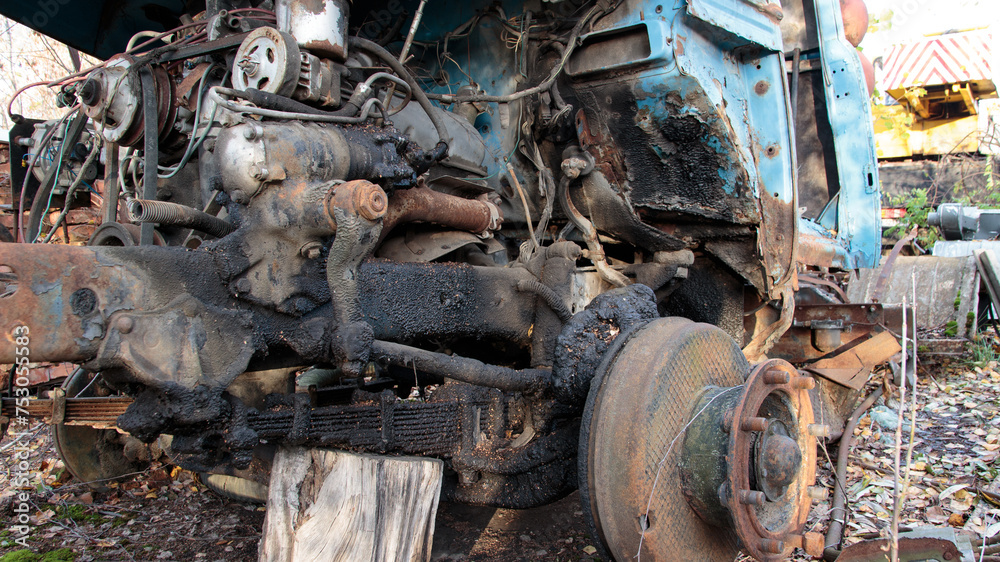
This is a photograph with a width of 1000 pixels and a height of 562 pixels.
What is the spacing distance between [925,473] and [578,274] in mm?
2052

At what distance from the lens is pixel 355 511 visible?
1.94 meters

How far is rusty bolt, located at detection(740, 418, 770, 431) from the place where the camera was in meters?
1.69

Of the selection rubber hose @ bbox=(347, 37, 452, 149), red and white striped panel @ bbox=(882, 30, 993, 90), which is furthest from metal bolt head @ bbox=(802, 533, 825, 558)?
red and white striped panel @ bbox=(882, 30, 993, 90)

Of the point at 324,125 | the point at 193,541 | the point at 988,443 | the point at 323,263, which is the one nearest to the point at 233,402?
the point at 323,263

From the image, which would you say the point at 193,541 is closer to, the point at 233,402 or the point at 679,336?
the point at 233,402

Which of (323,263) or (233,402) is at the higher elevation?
(323,263)

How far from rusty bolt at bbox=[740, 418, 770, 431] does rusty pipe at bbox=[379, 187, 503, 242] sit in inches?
48.6

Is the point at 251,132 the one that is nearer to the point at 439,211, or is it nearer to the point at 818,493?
the point at 439,211

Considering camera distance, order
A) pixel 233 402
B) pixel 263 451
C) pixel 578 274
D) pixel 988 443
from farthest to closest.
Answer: pixel 988 443 → pixel 578 274 → pixel 263 451 → pixel 233 402

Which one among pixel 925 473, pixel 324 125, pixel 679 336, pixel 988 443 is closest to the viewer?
pixel 679 336

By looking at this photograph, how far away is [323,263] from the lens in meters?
1.93

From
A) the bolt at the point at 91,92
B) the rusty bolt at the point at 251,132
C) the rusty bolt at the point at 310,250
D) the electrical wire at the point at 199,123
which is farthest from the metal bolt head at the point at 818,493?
the bolt at the point at 91,92

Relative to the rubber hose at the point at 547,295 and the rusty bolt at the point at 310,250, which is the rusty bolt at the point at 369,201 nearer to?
the rusty bolt at the point at 310,250

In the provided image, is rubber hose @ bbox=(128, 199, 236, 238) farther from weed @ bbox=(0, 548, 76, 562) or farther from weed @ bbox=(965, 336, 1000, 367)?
weed @ bbox=(965, 336, 1000, 367)
